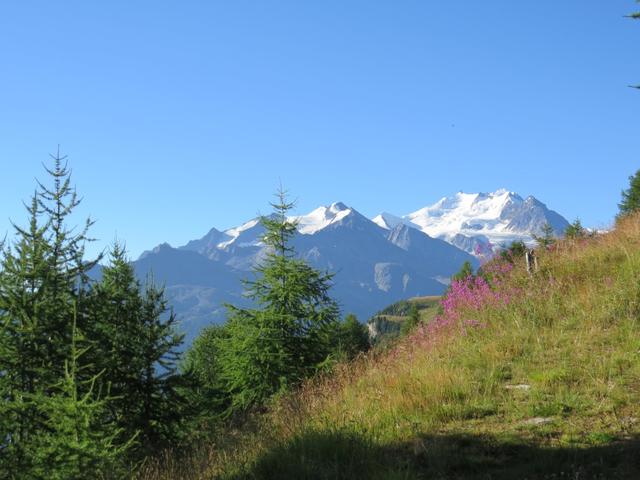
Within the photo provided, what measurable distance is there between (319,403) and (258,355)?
37.1 ft

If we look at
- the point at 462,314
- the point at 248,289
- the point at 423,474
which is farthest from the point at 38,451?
the point at 248,289

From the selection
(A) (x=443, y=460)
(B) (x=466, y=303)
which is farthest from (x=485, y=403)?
(B) (x=466, y=303)

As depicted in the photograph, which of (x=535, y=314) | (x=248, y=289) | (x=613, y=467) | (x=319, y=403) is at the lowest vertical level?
(x=613, y=467)

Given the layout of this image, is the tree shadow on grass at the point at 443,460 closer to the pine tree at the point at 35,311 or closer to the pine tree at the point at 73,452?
the pine tree at the point at 73,452

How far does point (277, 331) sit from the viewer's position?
65.7 ft

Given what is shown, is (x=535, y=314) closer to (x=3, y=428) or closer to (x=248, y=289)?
(x=3, y=428)

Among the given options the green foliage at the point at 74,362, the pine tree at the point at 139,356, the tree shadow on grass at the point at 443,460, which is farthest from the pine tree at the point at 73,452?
the pine tree at the point at 139,356

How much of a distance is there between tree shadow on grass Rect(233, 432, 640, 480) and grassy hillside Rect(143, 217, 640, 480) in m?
0.01

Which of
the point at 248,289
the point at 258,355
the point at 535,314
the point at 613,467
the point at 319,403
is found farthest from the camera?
the point at 248,289

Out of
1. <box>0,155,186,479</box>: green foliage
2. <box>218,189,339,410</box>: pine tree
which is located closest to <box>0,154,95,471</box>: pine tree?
<box>0,155,186,479</box>: green foliage

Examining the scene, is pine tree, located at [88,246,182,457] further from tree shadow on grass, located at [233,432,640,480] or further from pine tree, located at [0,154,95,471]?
tree shadow on grass, located at [233,432,640,480]

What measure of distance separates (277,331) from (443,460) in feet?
47.6

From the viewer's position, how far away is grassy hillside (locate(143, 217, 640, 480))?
579 cm

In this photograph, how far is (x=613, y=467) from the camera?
539cm
